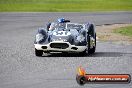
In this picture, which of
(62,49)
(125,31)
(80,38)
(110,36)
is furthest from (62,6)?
(62,49)

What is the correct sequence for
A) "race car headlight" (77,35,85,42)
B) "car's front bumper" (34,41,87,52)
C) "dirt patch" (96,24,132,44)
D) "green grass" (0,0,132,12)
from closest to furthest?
"car's front bumper" (34,41,87,52)
"race car headlight" (77,35,85,42)
"dirt patch" (96,24,132,44)
"green grass" (0,0,132,12)

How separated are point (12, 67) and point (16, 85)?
366 cm

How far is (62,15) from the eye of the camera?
45.3m

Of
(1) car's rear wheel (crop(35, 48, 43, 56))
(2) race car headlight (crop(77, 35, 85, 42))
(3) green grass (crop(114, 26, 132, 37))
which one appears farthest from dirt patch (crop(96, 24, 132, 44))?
(1) car's rear wheel (crop(35, 48, 43, 56))

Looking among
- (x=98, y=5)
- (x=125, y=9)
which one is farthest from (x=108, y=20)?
(x=98, y=5)

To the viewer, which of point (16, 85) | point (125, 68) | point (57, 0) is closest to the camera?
point (16, 85)

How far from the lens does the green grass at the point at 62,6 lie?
52.0 metres

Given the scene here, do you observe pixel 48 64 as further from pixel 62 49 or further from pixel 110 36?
pixel 110 36

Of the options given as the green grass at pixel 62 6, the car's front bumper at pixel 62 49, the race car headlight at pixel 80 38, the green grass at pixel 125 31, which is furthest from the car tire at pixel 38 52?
the green grass at pixel 62 6

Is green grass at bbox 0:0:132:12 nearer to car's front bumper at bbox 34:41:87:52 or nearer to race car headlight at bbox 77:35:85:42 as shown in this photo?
race car headlight at bbox 77:35:85:42

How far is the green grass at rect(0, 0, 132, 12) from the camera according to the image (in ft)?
171

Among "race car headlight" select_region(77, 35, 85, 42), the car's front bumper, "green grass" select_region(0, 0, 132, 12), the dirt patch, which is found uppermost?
"race car headlight" select_region(77, 35, 85, 42)

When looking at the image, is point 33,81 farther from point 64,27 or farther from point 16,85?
point 64,27

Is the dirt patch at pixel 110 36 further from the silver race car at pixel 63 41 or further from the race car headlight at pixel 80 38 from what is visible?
the race car headlight at pixel 80 38
